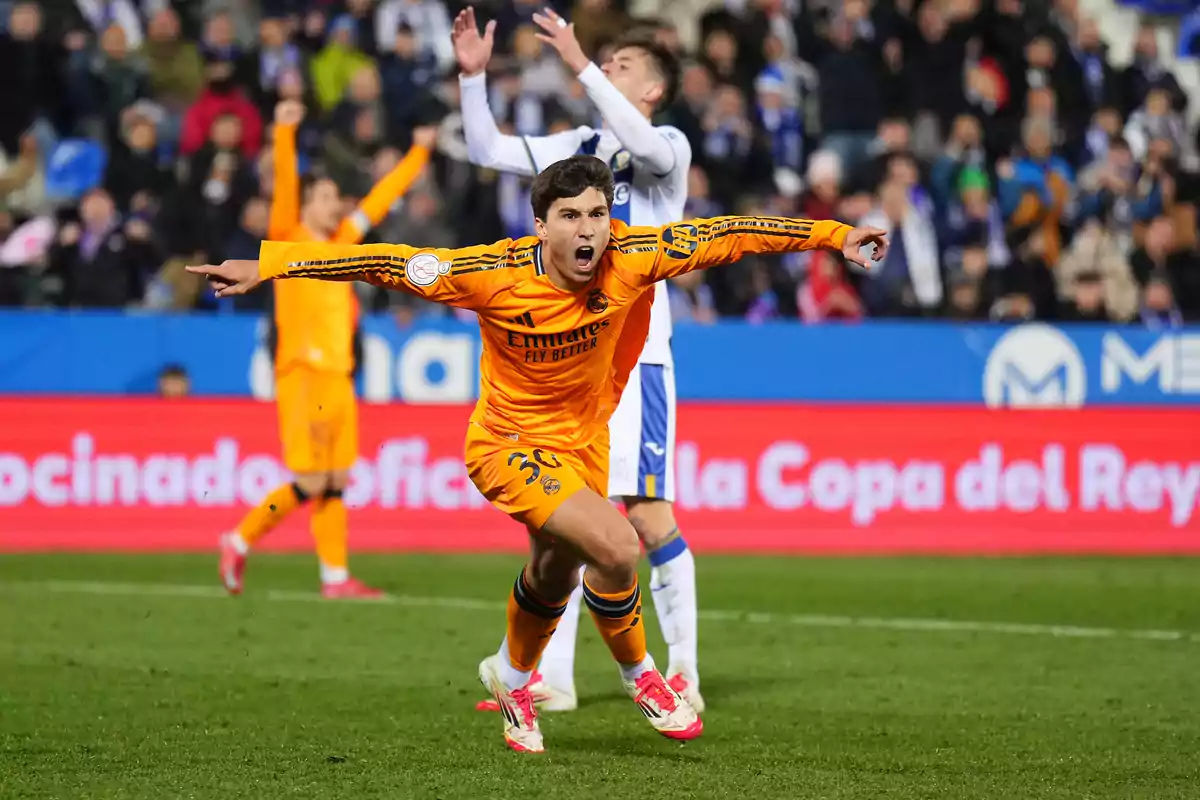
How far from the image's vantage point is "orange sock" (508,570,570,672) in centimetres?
692

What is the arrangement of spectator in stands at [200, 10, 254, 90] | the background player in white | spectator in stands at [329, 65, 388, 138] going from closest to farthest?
the background player in white
spectator in stands at [329, 65, 388, 138]
spectator in stands at [200, 10, 254, 90]

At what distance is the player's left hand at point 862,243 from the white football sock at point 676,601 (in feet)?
6.53

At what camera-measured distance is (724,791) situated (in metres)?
5.98

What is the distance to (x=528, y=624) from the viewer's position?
22.8ft

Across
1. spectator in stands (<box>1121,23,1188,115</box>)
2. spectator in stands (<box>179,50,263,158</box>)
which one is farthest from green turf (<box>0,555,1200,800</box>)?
spectator in stands (<box>1121,23,1188,115</box>)

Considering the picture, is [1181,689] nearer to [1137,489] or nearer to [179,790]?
[179,790]

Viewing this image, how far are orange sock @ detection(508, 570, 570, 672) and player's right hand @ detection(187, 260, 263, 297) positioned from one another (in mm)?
1544

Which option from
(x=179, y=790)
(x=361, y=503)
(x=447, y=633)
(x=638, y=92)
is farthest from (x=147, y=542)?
(x=179, y=790)

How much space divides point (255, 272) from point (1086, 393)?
12199 mm

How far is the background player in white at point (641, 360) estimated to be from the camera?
25.5 ft

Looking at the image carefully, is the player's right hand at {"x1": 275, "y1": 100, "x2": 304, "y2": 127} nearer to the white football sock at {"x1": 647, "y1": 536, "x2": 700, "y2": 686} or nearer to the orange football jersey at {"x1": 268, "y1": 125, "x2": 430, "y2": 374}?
the orange football jersey at {"x1": 268, "y1": 125, "x2": 430, "y2": 374}

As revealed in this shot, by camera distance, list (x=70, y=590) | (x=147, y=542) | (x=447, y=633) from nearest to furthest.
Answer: (x=447, y=633) < (x=70, y=590) < (x=147, y=542)

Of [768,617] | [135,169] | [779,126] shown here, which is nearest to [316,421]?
[768,617]

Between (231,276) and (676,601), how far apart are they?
262cm
